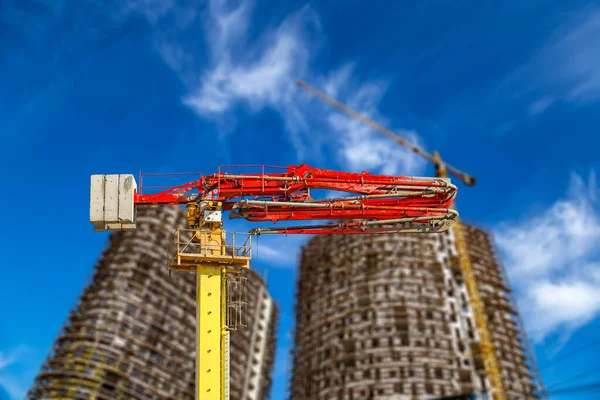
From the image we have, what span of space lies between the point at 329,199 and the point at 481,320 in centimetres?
5491

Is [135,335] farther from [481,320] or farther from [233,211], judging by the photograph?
[233,211]

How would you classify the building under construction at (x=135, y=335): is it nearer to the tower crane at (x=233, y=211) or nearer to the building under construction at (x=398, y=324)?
the building under construction at (x=398, y=324)

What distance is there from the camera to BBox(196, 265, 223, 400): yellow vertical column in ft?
79.0

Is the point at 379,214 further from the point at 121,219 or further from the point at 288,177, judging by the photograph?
the point at 121,219

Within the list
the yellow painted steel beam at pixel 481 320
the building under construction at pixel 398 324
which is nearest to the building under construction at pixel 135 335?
the building under construction at pixel 398 324

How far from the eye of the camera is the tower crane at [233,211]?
25.1 m

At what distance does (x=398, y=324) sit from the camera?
2891 inches

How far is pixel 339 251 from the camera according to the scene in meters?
85.5

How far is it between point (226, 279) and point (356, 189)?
7104 mm

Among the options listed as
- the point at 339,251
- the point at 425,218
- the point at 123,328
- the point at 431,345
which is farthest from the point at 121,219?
the point at 339,251

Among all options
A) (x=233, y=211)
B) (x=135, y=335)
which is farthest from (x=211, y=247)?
(x=135, y=335)

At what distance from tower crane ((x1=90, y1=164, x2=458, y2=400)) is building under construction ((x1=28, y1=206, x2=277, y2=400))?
3882cm

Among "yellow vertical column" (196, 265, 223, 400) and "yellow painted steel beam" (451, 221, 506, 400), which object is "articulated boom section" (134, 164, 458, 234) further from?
"yellow painted steel beam" (451, 221, 506, 400)

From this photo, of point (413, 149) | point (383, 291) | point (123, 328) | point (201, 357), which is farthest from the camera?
point (413, 149)
